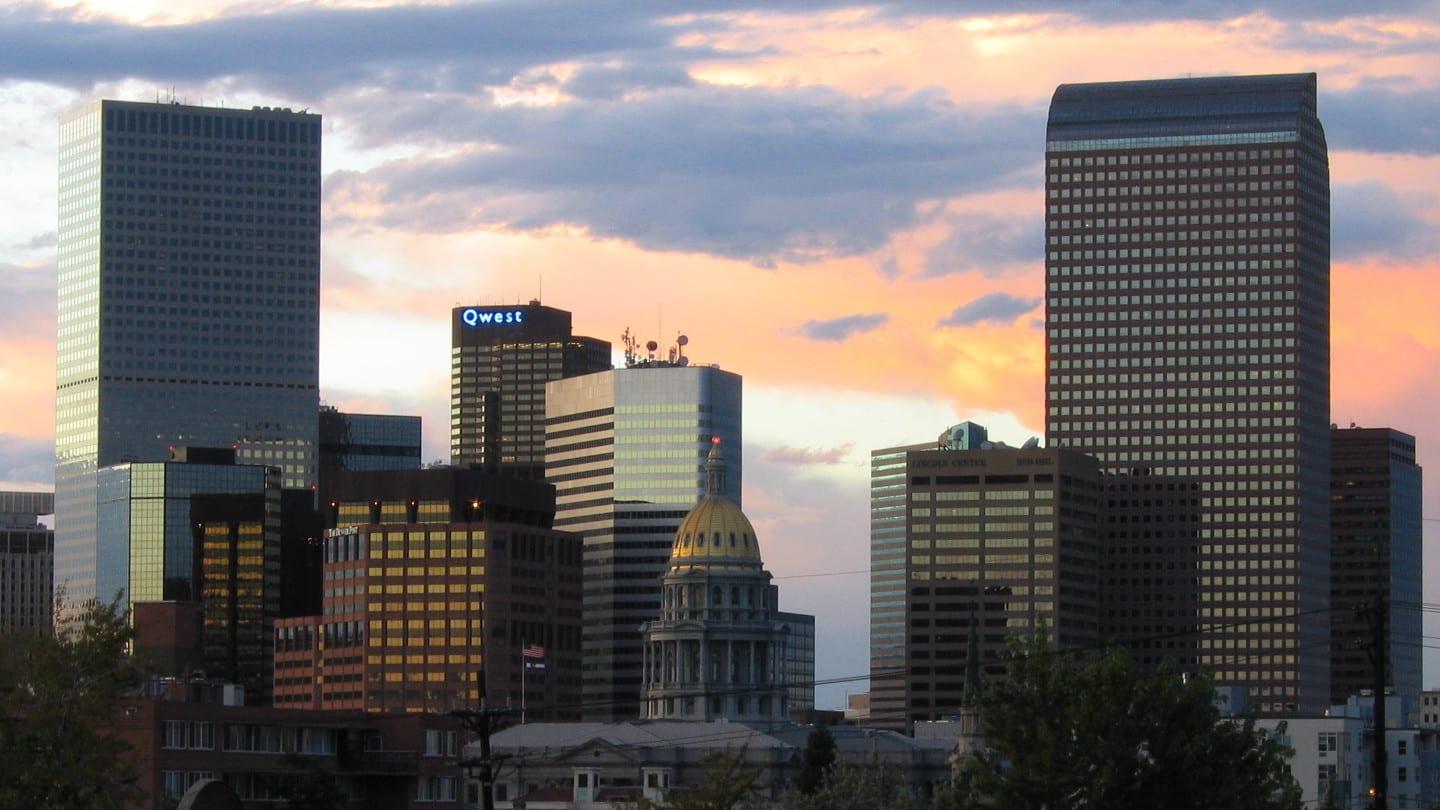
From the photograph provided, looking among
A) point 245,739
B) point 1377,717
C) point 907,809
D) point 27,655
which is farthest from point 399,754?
point 1377,717

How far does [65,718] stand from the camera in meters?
106

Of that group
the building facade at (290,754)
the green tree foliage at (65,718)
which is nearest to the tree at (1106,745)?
the green tree foliage at (65,718)

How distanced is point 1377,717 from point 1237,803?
11.4 m

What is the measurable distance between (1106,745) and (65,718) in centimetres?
3679

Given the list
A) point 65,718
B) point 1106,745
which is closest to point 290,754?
point 65,718

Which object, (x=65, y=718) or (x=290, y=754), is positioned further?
(x=290, y=754)

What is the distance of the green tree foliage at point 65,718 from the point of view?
104 metres

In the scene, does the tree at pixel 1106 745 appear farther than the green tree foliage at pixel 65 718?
Yes

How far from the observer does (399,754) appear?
634 ft

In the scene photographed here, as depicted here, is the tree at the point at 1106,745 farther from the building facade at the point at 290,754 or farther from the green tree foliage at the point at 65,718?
the building facade at the point at 290,754

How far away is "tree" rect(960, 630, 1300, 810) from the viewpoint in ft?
356

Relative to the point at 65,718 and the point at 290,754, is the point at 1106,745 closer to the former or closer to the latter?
the point at 65,718

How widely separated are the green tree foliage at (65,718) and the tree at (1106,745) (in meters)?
30.9

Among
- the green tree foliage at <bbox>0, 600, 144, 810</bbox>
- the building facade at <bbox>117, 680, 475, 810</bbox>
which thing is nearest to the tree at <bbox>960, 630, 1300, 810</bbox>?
the green tree foliage at <bbox>0, 600, 144, 810</bbox>
